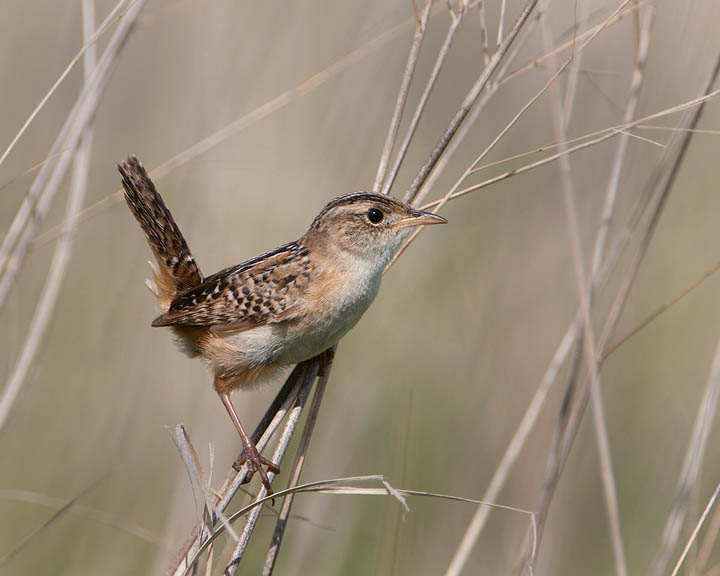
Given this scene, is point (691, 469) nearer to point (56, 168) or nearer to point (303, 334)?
point (303, 334)

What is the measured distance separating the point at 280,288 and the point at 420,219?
1.68ft

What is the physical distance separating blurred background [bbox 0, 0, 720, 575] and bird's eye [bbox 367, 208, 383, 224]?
0.77 m

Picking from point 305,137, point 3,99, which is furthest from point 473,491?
point 3,99

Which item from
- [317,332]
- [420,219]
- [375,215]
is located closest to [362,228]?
[375,215]

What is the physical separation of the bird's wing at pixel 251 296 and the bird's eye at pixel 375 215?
0.25 meters

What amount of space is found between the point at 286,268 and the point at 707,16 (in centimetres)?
167

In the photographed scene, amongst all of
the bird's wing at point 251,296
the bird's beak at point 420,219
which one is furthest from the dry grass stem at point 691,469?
the bird's wing at point 251,296

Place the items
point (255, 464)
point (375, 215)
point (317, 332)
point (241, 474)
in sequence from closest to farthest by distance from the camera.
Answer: point (241, 474)
point (255, 464)
point (317, 332)
point (375, 215)

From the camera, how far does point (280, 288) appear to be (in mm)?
2717

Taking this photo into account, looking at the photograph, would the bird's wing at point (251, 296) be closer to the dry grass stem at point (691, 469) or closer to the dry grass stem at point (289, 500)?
the dry grass stem at point (289, 500)

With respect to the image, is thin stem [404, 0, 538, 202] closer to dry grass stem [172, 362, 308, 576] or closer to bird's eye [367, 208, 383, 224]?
bird's eye [367, 208, 383, 224]

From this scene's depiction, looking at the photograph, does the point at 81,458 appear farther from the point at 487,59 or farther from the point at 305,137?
the point at 487,59

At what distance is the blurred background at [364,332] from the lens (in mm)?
3332

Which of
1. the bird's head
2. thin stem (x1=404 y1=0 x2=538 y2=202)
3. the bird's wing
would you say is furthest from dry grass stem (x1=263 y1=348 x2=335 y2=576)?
thin stem (x1=404 y1=0 x2=538 y2=202)
